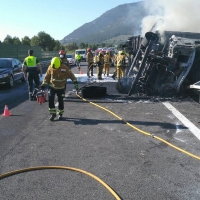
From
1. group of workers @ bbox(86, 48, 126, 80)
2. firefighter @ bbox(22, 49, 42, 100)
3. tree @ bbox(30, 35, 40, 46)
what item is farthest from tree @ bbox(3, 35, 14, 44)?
firefighter @ bbox(22, 49, 42, 100)

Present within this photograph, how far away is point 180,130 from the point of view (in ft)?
20.3

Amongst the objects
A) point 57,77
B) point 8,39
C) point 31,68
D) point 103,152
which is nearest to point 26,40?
point 8,39

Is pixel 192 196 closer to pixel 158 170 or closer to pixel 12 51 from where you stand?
pixel 158 170

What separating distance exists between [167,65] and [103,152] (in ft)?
18.9

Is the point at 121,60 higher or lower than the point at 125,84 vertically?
higher

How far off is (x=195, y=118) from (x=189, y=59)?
3179 mm

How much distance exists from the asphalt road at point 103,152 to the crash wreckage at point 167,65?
1.70 m

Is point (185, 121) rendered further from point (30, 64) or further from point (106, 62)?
point (106, 62)

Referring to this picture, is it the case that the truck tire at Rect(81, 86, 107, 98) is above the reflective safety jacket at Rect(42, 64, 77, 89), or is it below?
below

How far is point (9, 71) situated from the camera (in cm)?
1378

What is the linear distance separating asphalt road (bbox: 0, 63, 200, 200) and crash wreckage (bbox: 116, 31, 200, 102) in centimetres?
170

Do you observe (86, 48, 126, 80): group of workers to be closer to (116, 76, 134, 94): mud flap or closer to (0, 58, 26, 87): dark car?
(116, 76, 134, 94): mud flap

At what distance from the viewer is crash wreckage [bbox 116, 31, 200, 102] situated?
32.2ft

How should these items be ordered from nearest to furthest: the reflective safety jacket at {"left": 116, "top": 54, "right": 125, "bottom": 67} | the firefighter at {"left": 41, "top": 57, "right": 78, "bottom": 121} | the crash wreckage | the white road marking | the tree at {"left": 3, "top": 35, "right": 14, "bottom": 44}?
the white road marking < the firefighter at {"left": 41, "top": 57, "right": 78, "bottom": 121} < the crash wreckage < the reflective safety jacket at {"left": 116, "top": 54, "right": 125, "bottom": 67} < the tree at {"left": 3, "top": 35, "right": 14, "bottom": 44}
